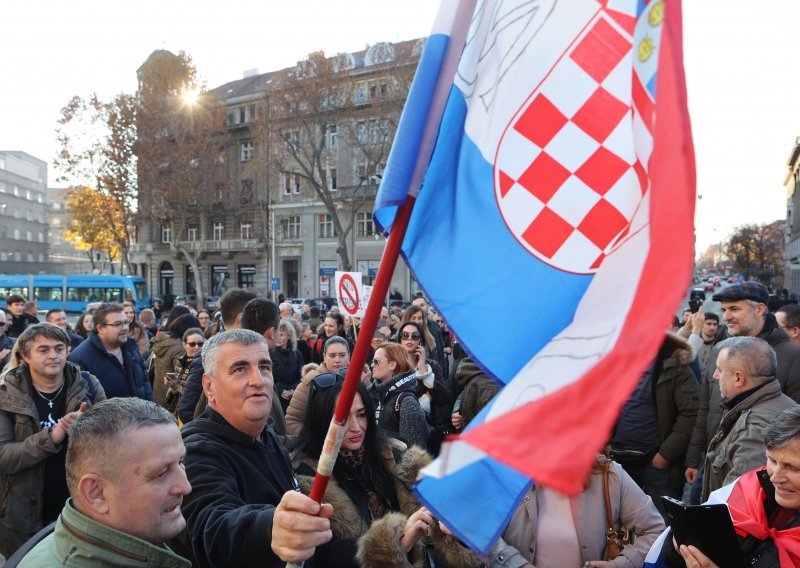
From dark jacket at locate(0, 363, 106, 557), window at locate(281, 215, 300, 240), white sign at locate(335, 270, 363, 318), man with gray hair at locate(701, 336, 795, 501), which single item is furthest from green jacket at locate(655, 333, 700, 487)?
window at locate(281, 215, 300, 240)

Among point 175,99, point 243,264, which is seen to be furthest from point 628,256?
point 243,264

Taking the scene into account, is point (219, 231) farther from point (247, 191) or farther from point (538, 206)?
point (538, 206)

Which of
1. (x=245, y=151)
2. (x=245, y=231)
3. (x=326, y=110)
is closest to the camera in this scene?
(x=326, y=110)

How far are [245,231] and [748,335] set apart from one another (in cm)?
4638

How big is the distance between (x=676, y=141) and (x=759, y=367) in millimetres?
3035

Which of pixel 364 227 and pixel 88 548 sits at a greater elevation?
pixel 364 227

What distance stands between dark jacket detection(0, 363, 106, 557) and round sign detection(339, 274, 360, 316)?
5.50m

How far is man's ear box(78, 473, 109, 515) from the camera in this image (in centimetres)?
183

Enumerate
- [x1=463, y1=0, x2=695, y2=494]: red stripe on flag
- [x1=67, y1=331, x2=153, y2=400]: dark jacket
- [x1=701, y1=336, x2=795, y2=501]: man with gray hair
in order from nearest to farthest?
[x1=463, y1=0, x2=695, y2=494]: red stripe on flag → [x1=701, y1=336, x2=795, y2=501]: man with gray hair → [x1=67, y1=331, x2=153, y2=400]: dark jacket

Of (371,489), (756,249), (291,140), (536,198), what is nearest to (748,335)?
(371,489)

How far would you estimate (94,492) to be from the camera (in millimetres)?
1849

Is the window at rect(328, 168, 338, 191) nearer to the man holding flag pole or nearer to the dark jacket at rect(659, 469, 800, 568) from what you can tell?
the dark jacket at rect(659, 469, 800, 568)

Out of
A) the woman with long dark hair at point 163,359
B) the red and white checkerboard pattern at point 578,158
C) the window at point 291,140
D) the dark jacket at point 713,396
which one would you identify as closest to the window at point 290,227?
the window at point 291,140

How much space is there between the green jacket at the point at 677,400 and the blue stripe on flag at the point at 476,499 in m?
3.68
